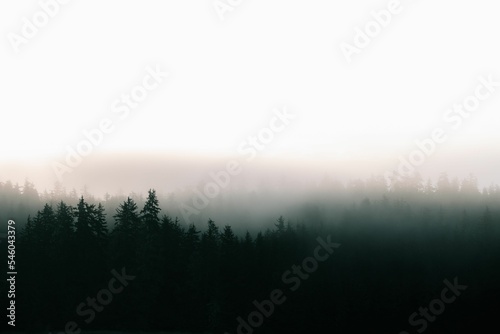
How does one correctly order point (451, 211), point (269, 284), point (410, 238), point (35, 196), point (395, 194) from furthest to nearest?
point (395, 194), point (451, 211), point (35, 196), point (410, 238), point (269, 284)

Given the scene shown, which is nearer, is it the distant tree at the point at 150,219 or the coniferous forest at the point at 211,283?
the coniferous forest at the point at 211,283

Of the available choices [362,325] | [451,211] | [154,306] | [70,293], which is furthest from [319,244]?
[451,211]

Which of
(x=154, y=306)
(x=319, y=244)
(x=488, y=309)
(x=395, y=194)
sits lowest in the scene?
(x=488, y=309)

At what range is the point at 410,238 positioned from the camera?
13012 cm

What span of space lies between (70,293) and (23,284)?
585cm

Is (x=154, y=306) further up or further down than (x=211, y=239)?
further down

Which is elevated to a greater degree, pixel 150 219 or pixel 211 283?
pixel 150 219

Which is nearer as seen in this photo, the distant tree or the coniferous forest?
the coniferous forest

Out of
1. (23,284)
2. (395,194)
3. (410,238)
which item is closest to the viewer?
(23,284)

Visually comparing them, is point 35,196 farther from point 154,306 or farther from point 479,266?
point 479,266

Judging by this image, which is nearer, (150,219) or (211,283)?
(211,283)

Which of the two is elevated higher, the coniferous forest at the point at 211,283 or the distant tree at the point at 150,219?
the distant tree at the point at 150,219

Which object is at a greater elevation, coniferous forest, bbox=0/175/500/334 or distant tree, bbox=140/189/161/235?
distant tree, bbox=140/189/161/235

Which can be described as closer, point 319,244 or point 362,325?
point 362,325
